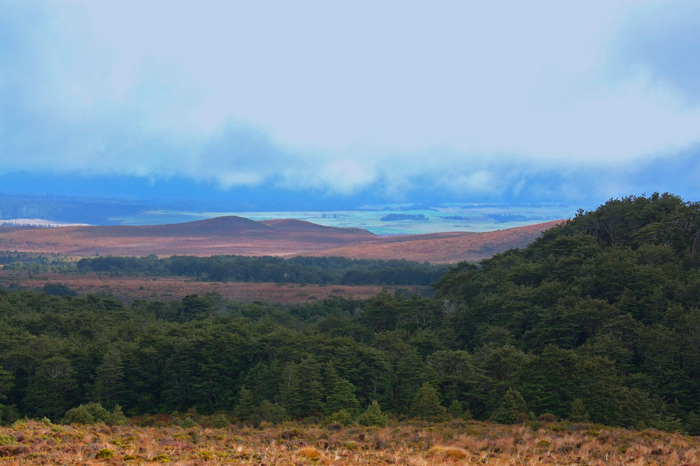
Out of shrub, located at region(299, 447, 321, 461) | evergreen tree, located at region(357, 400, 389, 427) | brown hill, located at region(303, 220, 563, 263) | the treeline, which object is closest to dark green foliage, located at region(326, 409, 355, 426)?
evergreen tree, located at region(357, 400, 389, 427)

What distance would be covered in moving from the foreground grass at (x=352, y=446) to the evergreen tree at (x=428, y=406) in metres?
2.90

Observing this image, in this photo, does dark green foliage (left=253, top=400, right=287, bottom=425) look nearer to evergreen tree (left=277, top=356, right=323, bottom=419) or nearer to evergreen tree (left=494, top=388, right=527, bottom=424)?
evergreen tree (left=277, top=356, right=323, bottom=419)

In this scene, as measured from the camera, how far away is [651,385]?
28.2 metres

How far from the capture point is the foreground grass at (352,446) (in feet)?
58.3

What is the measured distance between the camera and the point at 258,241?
175000 millimetres

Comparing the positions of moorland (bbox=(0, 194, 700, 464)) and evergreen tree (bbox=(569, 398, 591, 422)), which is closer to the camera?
moorland (bbox=(0, 194, 700, 464))

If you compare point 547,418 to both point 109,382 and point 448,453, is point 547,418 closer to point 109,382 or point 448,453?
point 448,453

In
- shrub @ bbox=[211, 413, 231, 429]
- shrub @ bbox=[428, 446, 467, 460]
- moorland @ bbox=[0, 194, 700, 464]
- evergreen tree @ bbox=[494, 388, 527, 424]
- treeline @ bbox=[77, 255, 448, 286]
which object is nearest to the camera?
shrub @ bbox=[428, 446, 467, 460]

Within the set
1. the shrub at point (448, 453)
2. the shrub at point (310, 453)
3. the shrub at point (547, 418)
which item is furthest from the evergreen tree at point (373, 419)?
the shrub at point (310, 453)

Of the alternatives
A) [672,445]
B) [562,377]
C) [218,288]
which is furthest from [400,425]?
[218,288]

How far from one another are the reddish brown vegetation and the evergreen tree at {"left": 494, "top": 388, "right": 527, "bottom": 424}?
4890 centimetres

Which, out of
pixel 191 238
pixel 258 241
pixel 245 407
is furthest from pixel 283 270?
pixel 191 238

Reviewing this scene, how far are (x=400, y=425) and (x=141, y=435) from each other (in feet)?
33.1

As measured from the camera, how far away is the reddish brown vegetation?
79.4m
